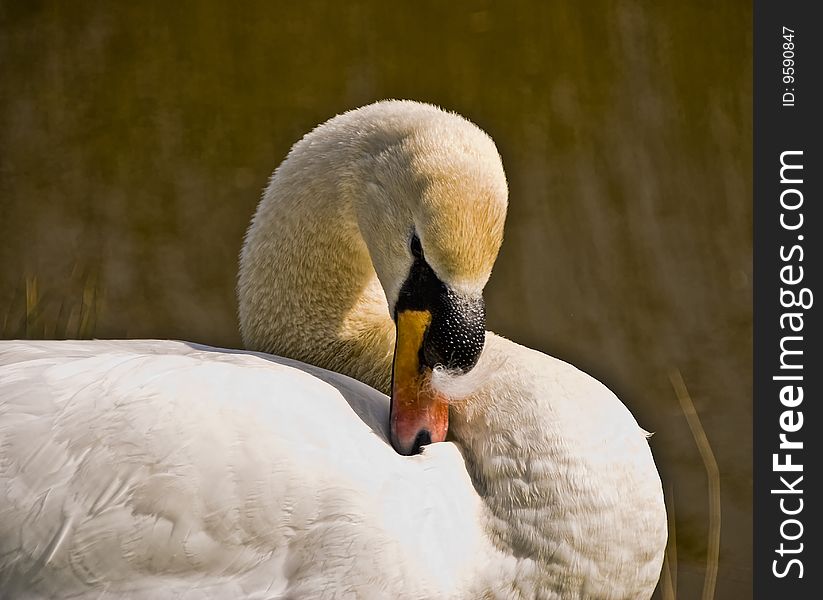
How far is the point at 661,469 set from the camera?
3.61 metres

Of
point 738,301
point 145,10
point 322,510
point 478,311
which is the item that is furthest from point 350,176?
point 145,10

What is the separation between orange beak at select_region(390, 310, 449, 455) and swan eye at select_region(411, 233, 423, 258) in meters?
0.09

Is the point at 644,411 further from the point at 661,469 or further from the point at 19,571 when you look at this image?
the point at 19,571

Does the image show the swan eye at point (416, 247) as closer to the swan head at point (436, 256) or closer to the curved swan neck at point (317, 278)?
the swan head at point (436, 256)

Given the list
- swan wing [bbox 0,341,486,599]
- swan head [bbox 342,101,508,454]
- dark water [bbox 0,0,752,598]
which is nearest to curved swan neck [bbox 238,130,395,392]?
swan head [bbox 342,101,508,454]

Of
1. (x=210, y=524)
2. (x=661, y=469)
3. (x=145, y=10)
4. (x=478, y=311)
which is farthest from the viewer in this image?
(x=145, y=10)

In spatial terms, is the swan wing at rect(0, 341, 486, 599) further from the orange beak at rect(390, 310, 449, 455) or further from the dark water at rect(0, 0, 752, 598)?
the dark water at rect(0, 0, 752, 598)

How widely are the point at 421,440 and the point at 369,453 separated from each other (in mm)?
131

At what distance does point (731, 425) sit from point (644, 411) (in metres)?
0.24

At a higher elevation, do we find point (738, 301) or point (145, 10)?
point (145, 10)

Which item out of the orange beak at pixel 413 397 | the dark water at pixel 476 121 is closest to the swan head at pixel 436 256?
the orange beak at pixel 413 397

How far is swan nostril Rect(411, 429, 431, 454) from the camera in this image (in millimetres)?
1831

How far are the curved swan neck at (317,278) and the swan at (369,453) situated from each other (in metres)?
0.01

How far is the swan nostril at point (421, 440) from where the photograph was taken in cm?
183
